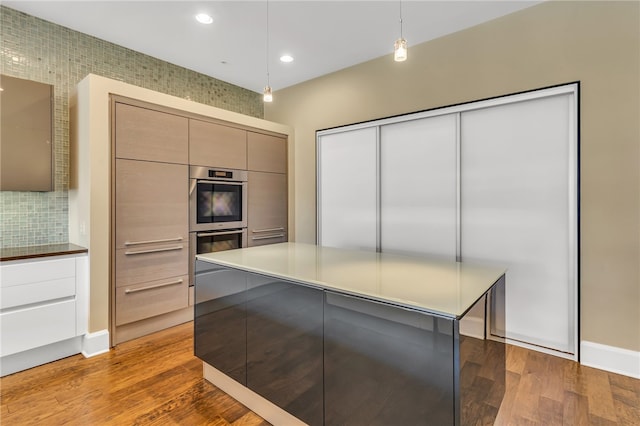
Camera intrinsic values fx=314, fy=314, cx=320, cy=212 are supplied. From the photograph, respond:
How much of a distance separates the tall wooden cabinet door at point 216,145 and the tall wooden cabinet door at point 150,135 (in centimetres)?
9

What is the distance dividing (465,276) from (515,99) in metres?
1.95

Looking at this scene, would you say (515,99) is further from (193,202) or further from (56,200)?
(56,200)

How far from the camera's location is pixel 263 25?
2844mm

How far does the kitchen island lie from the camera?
113 centimetres

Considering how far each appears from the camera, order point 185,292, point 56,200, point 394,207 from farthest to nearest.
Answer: point 394,207 < point 185,292 < point 56,200

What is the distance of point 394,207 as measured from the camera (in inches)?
135

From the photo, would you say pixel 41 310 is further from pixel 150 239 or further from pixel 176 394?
pixel 176 394

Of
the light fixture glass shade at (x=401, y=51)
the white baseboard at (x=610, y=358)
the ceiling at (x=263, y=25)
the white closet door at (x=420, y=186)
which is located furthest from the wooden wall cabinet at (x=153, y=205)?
the white baseboard at (x=610, y=358)

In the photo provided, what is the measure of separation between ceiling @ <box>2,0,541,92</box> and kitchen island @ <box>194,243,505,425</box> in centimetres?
206

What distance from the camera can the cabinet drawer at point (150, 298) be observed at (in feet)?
9.00

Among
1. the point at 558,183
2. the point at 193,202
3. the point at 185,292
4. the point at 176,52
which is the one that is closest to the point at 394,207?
the point at 558,183

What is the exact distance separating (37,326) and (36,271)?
0.41 meters

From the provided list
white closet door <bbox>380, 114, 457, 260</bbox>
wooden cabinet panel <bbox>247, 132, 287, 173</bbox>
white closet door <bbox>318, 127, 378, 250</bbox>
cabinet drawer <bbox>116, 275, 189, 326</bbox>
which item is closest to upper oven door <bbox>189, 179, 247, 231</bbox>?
wooden cabinet panel <bbox>247, 132, 287, 173</bbox>

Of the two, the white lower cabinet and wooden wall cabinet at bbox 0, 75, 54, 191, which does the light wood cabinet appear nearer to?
the white lower cabinet
